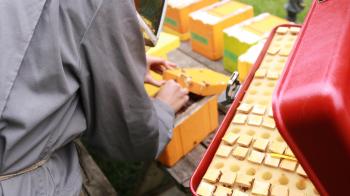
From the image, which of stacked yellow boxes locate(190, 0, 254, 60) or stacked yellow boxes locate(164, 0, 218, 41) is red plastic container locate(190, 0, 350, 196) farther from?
stacked yellow boxes locate(164, 0, 218, 41)

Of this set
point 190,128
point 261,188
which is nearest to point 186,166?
point 190,128

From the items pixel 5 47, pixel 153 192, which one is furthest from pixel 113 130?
pixel 153 192

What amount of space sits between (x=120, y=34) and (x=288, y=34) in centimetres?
69

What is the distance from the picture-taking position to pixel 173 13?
7.49 feet

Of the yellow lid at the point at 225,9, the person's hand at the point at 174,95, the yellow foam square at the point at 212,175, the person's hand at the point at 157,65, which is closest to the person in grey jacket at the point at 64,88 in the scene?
the person's hand at the point at 174,95

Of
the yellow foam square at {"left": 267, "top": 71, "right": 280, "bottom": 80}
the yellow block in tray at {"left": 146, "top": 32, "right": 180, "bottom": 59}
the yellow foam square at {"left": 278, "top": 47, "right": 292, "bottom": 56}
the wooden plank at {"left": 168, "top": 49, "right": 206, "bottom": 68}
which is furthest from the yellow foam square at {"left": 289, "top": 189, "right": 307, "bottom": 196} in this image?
the wooden plank at {"left": 168, "top": 49, "right": 206, "bottom": 68}

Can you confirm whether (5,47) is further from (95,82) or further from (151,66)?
A: (151,66)

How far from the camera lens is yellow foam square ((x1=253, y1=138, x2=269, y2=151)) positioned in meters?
1.05

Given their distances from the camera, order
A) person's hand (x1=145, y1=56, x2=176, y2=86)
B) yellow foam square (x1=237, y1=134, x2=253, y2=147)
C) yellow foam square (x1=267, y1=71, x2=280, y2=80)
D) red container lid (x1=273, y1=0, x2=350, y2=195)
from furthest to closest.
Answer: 1. person's hand (x1=145, y1=56, x2=176, y2=86)
2. yellow foam square (x1=267, y1=71, x2=280, y2=80)
3. yellow foam square (x1=237, y1=134, x2=253, y2=147)
4. red container lid (x1=273, y1=0, x2=350, y2=195)

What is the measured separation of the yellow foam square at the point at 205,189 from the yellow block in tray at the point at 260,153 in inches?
0.6

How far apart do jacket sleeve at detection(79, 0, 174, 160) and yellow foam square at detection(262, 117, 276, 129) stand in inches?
13.7

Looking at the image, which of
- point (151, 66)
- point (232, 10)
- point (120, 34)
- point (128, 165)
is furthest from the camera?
point (128, 165)

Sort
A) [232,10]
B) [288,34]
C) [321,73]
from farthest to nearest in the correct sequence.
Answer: [232,10]
[288,34]
[321,73]

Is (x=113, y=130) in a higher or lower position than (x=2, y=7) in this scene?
lower
